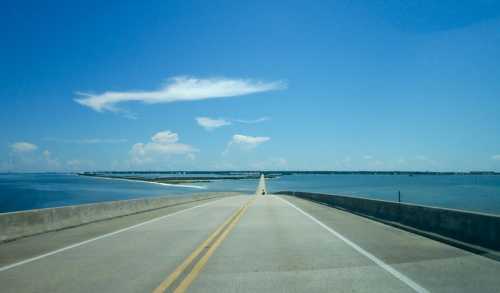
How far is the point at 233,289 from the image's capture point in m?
6.72

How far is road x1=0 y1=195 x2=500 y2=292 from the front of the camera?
6.96 meters

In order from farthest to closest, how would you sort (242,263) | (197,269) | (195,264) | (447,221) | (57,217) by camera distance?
(57,217)
(447,221)
(242,263)
(195,264)
(197,269)

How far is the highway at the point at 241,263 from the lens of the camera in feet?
22.8

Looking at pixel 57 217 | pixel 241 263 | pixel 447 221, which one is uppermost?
pixel 447 221

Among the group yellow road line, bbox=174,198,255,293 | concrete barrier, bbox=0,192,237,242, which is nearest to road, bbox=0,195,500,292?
yellow road line, bbox=174,198,255,293

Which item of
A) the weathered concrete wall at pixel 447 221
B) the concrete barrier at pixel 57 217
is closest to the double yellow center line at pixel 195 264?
the concrete barrier at pixel 57 217

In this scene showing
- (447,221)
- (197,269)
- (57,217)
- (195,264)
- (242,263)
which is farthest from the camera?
(57,217)

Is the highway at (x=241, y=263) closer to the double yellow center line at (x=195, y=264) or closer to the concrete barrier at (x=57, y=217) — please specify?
the double yellow center line at (x=195, y=264)

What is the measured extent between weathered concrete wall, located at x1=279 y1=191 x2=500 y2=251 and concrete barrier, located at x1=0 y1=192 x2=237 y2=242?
11798mm

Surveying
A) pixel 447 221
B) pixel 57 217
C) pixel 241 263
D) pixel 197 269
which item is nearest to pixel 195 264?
pixel 197 269

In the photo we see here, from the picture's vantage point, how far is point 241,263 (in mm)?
8898

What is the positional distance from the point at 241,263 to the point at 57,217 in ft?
29.9

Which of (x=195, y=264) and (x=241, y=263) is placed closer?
(x=195, y=264)

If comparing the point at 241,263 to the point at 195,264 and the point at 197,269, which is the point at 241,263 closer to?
the point at 195,264
